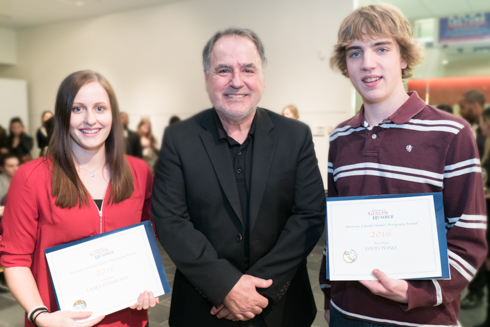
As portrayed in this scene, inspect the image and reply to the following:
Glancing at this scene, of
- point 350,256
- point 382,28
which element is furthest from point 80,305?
point 382,28

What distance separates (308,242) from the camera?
174cm

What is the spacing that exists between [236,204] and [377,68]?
78 cm

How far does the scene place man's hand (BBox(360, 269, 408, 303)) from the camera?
4.50ft

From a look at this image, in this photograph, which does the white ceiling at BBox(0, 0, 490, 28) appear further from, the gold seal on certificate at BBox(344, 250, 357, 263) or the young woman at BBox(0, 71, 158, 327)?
the gold seal on certificate at BBox(344, 250, 357, 263)

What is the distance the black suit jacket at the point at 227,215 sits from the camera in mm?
1656

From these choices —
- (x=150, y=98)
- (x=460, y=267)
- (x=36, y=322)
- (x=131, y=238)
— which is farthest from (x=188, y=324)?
(x=150, y=98)

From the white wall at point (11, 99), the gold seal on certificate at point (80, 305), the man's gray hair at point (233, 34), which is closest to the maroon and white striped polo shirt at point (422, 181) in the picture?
the man's gray hair at point (233, 34)

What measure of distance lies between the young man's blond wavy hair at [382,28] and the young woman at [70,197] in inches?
42.1

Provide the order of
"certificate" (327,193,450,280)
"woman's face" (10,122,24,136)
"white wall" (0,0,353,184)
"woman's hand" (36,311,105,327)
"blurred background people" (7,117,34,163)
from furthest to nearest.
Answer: "woman's face" (10,122,24,136) < "blurred background people" (7,117,34,163) < "white wall" (0,0,353,184) < "woman's hand" (36,311,105,327) < "certificate" (327,193,450,280)

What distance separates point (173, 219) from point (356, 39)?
1.04 metres

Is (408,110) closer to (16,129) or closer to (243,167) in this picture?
(243,167)

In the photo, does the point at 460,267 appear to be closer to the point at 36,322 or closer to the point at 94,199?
the point at 94,199

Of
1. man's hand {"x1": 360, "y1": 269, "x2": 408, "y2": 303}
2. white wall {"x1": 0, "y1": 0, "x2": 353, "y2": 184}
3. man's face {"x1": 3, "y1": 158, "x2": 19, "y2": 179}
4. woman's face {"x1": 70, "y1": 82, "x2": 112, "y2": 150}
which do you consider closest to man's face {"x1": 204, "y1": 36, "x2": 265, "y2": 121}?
woman's face {"x1": 70, "y1": 82, "x2": 112, "y2": 150}

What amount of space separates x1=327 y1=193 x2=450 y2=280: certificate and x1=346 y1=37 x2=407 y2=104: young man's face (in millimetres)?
424
